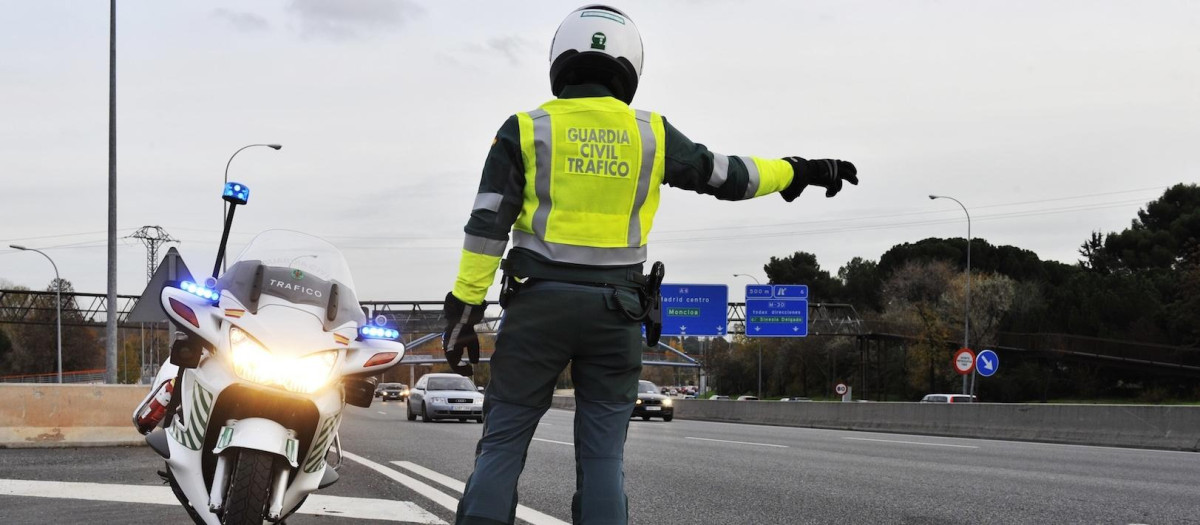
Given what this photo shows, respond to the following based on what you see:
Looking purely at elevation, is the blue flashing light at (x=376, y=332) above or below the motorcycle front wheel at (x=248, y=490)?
above

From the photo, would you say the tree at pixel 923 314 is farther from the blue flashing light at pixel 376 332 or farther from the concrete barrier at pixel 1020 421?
the blue flashing light at pixel 376 332

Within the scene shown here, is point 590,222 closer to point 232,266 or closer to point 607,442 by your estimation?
point 607,442

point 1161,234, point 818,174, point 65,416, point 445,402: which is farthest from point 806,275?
point 818,174

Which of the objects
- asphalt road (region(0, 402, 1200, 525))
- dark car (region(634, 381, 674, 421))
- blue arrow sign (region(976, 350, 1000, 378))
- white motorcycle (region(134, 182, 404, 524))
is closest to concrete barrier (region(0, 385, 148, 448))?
asphalt road (region(0, 402, 1200, 525))

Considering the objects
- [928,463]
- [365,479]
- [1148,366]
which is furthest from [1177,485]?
[1148,366]

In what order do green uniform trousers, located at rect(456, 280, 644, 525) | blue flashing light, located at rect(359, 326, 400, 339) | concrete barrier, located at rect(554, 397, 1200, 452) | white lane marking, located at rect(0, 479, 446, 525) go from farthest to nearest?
concrete barrier, located at rect(554, 397, 1200, 452), white lane marking, located at rect(0, 479, 446, 525), blue flashing light, located at rect(359, 326, 400, 339), green uniform trousers, located at rect(456, 280, 644, 525)

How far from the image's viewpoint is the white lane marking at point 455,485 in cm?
605

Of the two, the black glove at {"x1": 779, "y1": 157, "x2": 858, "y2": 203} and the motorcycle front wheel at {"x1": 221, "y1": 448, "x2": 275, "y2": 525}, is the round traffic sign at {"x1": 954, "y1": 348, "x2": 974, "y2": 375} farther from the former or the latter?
the motorcycle front wheel at {"x1": 221, "y1": 448, "x2": 275, "y2": 525}

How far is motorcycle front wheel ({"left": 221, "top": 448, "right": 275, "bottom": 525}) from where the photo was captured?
4.19m

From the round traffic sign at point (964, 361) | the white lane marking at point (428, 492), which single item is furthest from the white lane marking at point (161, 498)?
the round traffic sign at point (964, 361)

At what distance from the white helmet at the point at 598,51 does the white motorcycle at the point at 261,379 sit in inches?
57.1

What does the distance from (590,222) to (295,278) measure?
5.19 feet

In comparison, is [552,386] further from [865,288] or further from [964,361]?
[865,288]

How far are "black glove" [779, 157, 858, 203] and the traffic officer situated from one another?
1.75 feet
